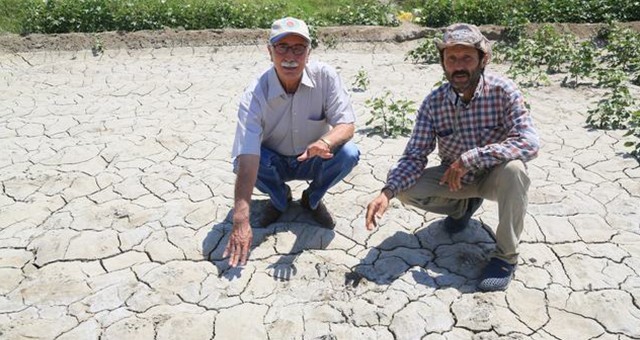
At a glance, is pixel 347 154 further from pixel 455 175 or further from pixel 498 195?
pixel 498 195

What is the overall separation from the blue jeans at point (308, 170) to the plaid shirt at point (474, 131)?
1.39ft

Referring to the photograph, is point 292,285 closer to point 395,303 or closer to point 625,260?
point 395,303

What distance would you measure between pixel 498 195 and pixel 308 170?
1.18 meters

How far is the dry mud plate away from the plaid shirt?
2.05 feet

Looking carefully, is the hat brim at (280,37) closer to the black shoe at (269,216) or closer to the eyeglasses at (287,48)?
the eyeglasses at (287,48)

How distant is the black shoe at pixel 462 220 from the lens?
3590 mm

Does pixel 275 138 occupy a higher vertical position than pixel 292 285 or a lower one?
higher

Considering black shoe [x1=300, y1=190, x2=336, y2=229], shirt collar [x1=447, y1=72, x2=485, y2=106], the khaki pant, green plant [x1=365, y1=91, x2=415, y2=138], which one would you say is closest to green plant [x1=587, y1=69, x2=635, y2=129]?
green plant [x1=365, y1=91, x2=415, y2=138]

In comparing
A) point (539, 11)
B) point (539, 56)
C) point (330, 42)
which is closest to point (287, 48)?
point (539, 56)

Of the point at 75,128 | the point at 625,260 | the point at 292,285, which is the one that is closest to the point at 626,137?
the point at 625,260

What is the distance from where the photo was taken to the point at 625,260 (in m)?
3.44

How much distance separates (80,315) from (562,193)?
326 cm

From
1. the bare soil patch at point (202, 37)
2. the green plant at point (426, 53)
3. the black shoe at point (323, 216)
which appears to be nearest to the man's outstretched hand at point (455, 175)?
the black shoe at point (323, 216)

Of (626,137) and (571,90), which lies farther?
(571,90)
